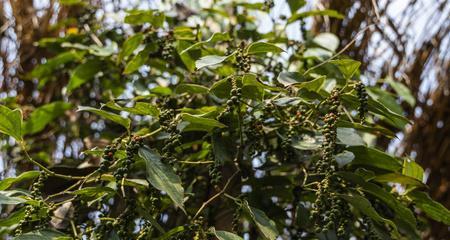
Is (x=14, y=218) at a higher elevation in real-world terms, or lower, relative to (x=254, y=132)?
lower

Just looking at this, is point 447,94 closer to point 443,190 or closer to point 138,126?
point 443,190

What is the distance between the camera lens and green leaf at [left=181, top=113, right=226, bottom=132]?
83 centimetres

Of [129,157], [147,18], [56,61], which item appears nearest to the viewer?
[129,157]

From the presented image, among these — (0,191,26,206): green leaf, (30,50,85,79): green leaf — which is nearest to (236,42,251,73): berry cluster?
(0,191,26,206): green leaf

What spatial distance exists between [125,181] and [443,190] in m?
0.90

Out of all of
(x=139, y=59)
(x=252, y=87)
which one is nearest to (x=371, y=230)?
(x=252, y=87)

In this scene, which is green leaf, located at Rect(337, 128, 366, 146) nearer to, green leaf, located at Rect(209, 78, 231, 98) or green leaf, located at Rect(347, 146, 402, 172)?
green leaf, located at Rect(347, 146, 402, 172)

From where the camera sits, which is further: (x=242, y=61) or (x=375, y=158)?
(x=375, y=158)

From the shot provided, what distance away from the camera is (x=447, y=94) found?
5.06ft

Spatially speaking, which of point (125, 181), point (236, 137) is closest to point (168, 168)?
point (125, 181)

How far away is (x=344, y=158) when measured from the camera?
36.5 inches

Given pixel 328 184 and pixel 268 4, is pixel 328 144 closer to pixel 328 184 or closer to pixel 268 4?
pixel 328 184

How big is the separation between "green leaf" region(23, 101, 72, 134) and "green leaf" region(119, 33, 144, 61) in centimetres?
27

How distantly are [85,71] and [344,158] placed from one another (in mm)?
616
